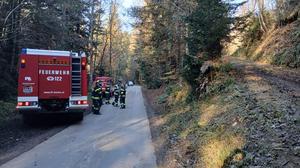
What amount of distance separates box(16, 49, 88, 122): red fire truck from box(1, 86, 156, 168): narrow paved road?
4.18 ft

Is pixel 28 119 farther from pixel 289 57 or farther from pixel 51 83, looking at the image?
pixel 289 57

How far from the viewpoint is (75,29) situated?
43625 mm

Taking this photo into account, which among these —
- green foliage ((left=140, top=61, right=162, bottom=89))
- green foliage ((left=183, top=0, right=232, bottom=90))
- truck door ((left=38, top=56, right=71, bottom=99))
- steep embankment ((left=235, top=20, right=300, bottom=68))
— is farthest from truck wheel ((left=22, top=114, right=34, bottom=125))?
green foliage ((left=140, top=61, right=162, bottom=89))

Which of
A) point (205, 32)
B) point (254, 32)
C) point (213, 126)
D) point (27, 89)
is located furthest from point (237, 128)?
point (254, 32)

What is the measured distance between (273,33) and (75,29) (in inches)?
894

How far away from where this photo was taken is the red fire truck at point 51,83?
672 inches

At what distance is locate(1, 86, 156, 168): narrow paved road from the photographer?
34.3ft

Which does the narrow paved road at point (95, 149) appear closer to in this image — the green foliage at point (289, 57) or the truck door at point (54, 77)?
the truck door at point (54, 77)

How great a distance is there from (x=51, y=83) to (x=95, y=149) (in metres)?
6.35

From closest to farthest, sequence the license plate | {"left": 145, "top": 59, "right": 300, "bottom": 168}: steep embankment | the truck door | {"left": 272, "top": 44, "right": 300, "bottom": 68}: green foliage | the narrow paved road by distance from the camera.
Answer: {"left": 145, "top": 59, "right": 300, "bottom": 168}: steep embankment < the narrow paved road < the license plate < the truck door < {"left": 272, "top": 44, "right": 300, "bottom": 68}: green foliage

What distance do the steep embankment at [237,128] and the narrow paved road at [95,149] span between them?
64 cm

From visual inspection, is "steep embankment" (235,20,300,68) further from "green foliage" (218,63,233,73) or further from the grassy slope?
the grassy slope

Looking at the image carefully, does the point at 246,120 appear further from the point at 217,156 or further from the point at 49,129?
the point at 49,129

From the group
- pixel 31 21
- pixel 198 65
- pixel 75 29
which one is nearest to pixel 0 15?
pixel 31 21
